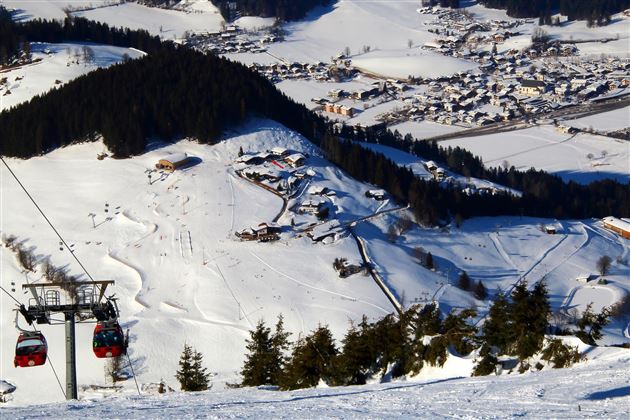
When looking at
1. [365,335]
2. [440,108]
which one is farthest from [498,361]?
[440,108]

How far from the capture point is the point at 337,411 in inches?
529

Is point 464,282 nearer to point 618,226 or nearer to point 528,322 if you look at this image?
point 618,226

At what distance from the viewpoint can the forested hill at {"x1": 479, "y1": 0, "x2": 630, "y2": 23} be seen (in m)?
109

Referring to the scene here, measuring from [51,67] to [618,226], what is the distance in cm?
3800

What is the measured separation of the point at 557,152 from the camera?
63.4 metres

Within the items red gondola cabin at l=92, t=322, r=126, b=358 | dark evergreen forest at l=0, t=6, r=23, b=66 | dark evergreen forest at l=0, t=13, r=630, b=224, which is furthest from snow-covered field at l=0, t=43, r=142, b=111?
red gondola cabin at l=92, t=322, r=126, b=358

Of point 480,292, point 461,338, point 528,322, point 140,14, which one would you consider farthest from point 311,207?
point 140,14

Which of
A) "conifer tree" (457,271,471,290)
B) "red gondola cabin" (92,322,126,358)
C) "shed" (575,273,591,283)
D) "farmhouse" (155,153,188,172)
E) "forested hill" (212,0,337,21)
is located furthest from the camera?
"forested hill" (212,0,337,21)

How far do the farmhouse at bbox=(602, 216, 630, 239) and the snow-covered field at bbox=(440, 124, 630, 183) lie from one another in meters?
13.2

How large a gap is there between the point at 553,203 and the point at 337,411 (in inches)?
Answer: 1429

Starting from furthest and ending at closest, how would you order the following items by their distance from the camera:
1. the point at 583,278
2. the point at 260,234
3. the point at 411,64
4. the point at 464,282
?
the point at 411,64 → the point at 260,234 → the point at 583,278 → the point at 464,282

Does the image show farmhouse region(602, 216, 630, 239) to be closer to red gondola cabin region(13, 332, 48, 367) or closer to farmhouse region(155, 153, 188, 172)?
farmhouse region(155, 153, 188, 172)

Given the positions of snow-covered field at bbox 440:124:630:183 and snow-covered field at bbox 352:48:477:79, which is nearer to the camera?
snow-covered field at bbox 440:124:630:183

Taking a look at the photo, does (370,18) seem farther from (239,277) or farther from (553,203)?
(239,277)
